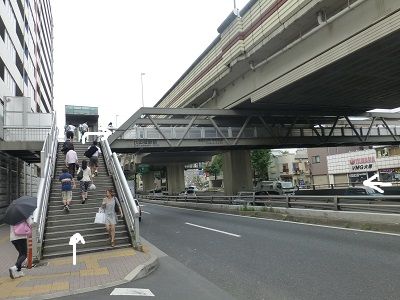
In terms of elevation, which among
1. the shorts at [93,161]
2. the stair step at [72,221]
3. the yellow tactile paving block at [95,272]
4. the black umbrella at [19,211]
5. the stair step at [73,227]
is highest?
the shorts at [93,161]

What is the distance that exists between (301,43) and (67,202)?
1515 cm

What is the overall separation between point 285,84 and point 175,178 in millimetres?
45731

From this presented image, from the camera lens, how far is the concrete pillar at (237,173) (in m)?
37.0

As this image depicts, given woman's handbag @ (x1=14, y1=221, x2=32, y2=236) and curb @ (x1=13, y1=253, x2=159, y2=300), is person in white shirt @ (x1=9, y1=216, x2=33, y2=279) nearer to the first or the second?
woman's handbag @ (x1=14, y1=221, x2=32, y2=236)

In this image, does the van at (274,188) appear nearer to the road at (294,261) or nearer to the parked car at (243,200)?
the parked car at (243,200)

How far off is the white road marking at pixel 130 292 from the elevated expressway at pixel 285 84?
14.1 meters

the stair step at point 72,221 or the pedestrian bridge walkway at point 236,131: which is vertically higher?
the pedestrian bridge walkway at point 236,131

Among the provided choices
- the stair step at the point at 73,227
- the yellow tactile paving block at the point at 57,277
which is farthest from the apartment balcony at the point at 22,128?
the yellow tactile paving block at the point at 57,277

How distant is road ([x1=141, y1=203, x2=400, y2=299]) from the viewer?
690 centimetres

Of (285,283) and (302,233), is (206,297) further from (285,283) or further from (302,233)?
(302,233)

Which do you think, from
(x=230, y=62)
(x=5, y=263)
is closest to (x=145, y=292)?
(x=5, y=263)

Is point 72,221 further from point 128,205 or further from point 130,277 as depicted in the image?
point 130,277

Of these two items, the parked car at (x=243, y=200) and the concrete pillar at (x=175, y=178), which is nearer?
the parked car at (x=243, y=200)

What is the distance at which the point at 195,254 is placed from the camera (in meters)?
11.3
